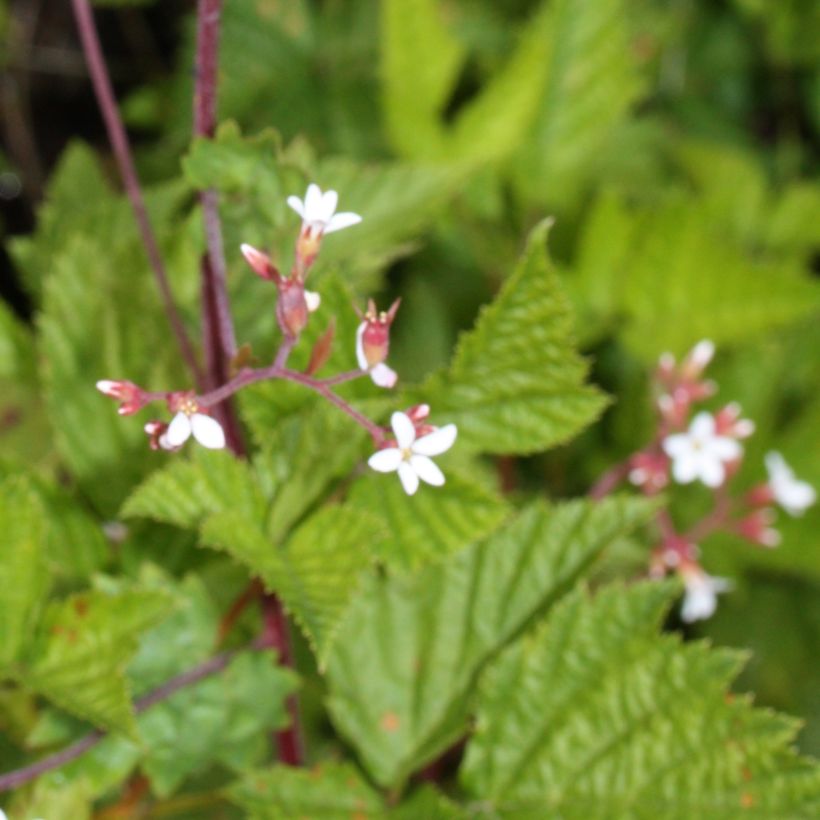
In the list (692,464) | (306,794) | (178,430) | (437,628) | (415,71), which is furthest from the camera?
(415,71)

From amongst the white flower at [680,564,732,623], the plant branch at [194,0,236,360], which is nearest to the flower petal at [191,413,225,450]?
the plant branch at [194,0,236,360]

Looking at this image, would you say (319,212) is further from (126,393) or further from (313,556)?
(313,556)

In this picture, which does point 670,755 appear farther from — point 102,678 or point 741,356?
point 741,356

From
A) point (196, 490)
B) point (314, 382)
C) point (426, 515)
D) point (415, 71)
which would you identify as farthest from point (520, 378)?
point (415, 71)

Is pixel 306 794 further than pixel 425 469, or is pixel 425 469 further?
pixel 306 794

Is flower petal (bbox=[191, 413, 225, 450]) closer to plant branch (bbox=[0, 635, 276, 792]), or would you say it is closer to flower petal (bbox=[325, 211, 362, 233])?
flower petal (bbox=[325, 211, 362, 233])

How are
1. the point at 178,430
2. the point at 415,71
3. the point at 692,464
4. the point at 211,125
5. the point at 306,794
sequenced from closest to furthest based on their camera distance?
the point at 178,430 < the point at 211,125 < the point at 306,794 < the point at 692,464 < the point at 415,71

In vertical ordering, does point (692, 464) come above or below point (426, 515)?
above
